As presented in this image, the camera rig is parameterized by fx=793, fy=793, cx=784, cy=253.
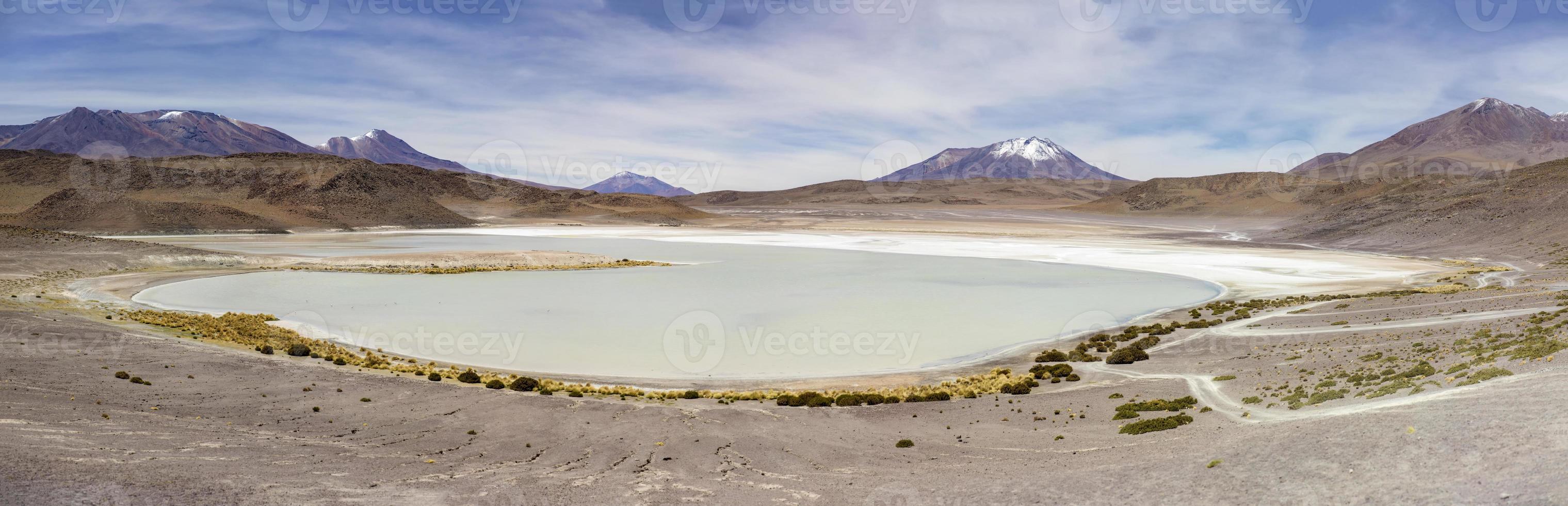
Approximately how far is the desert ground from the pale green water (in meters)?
3.67

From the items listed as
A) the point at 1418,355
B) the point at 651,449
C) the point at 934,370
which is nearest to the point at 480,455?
the point at 651,449

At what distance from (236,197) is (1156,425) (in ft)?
446

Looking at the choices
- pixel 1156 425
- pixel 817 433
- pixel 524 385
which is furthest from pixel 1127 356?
pixel 524 385

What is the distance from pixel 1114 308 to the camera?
29.5 meters

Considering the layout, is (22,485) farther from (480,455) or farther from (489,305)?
(489,305)

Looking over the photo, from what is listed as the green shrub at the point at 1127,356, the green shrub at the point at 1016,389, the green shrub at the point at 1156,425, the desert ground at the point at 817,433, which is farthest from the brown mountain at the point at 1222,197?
the green shrub at the point at 1156,425

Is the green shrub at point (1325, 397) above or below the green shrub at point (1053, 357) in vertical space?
above

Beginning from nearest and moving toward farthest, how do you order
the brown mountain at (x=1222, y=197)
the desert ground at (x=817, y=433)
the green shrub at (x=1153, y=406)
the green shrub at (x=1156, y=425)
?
the desert ground at (x=817, y=433)
the green shrub at (x=1156, y=425)
the green shrub at (x=1153, y=406)
the brown mountain at (x=1222, y=197)

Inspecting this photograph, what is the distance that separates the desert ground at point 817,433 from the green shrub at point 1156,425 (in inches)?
10.2

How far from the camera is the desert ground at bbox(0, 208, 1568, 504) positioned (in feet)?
25.9

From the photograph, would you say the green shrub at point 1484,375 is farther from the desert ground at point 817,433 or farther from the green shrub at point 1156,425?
the green shrub at point 1156,425

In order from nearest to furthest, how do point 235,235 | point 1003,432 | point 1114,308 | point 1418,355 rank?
point 1003,432 → point 1418,355 → point 1114,308 → point 235,235

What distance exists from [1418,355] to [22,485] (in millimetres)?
20988

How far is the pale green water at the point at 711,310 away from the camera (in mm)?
20531
